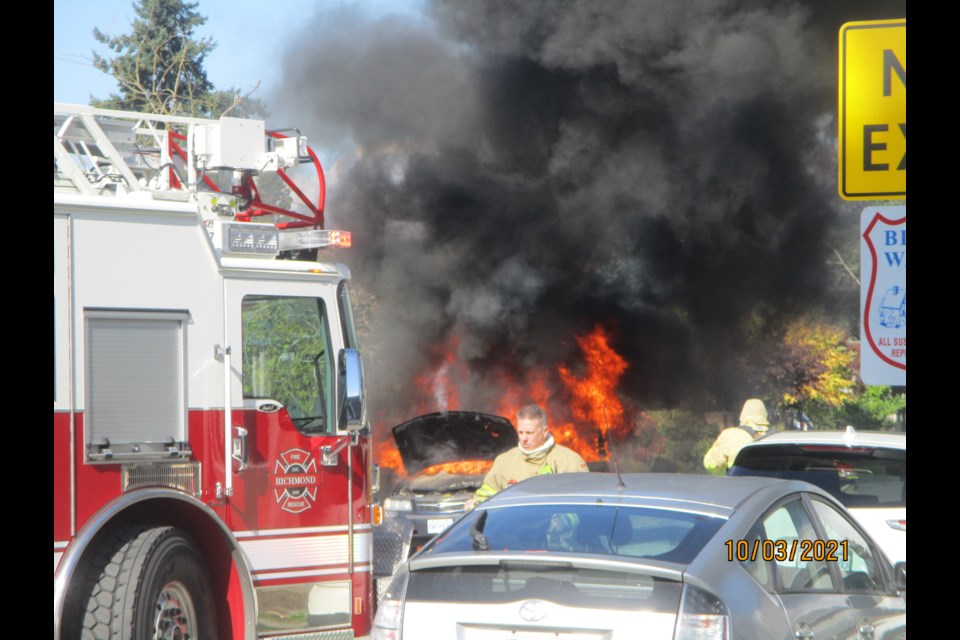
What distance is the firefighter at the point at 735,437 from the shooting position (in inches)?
406

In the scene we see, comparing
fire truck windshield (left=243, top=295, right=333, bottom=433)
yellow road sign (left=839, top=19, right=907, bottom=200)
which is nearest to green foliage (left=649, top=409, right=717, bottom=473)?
fire truck windshield (left=243, top=295, right=333, bottom=433)

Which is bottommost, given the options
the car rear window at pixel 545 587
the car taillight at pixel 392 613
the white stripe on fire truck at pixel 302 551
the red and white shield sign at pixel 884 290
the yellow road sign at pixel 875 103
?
the white stripe on fire truck at pixel 302 551

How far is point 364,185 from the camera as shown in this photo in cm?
1870

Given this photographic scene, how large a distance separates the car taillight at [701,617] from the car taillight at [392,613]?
112 centimetres

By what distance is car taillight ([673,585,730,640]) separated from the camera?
13.3 feet

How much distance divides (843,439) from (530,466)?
2161 mm

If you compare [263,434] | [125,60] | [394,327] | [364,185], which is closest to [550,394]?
[394,327]

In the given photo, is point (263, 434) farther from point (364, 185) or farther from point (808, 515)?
point (364, 185)

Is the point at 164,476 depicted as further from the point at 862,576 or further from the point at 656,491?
the point at 862,576

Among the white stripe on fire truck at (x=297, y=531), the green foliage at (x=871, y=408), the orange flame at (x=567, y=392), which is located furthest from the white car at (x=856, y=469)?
the green foliage at (x=871, y=408)

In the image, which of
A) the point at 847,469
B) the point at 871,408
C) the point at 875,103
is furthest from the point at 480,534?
the point at 871,408

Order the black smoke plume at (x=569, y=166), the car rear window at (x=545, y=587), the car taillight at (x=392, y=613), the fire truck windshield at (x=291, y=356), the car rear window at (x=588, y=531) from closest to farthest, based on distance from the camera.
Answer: the car rear window at (x=545, y=587) < the car taillight at (x=392, y=613) < the car rear window at (x=588, y=531) < the fire truck windshield at (x=291, y=356) < the black smoke plume at (x=569, y=166)
